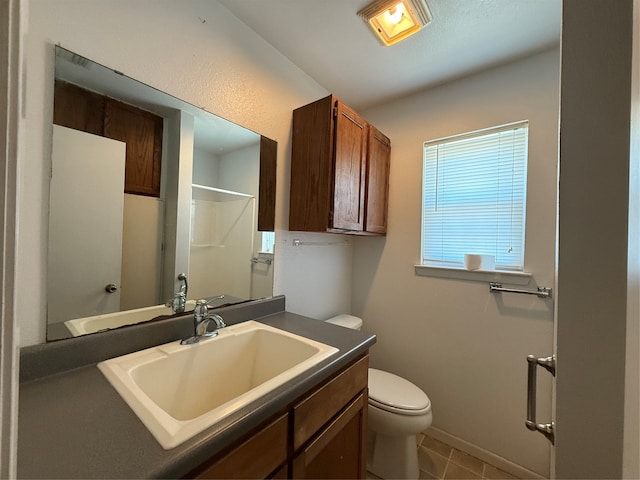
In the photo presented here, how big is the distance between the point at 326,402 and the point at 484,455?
4.60ft

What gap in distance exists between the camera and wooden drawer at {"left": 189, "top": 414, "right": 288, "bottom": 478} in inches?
21.4

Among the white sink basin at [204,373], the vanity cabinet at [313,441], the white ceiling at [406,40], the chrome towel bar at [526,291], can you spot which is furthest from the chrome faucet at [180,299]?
the chrome towel bar at [526,291]

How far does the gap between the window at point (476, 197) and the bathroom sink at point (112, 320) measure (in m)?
1.63

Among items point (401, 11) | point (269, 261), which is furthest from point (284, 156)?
point (401, 11)

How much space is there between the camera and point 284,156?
1518mm

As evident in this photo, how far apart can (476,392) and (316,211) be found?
4.92 feet

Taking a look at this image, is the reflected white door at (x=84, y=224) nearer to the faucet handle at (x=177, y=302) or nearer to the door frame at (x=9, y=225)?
the faucet handle at (x=177, y=302)

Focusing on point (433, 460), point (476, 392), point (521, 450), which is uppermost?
point (476, 392)

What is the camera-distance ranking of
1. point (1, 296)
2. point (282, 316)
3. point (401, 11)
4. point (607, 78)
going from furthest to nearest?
point (282, 316), point (401, 11), point (607, 78), point (1, 296)

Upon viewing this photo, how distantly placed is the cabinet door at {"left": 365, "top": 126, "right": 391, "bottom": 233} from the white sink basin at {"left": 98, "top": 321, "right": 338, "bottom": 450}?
3.12 ft

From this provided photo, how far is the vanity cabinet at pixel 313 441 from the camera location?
1.95 ft

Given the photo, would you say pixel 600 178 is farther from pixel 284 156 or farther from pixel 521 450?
pixel 521 450

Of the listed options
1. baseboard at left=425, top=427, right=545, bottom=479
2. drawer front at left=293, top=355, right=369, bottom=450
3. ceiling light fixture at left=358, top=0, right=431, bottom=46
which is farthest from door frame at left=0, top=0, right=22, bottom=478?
baseboard at left=425, top=427, right=545, bottom=479

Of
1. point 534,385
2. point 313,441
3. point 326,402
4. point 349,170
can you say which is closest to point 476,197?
point 349,170
